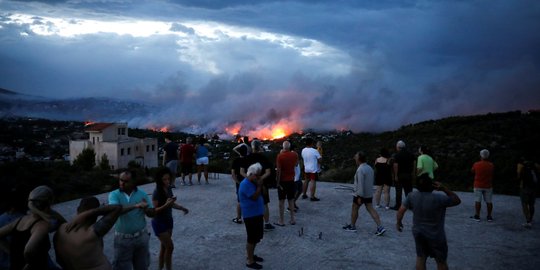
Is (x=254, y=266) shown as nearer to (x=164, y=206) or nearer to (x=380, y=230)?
(x=164, y=206)

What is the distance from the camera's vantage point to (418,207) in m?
5.76

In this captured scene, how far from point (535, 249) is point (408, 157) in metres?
3.44

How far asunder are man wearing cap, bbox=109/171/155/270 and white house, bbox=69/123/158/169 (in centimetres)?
4376

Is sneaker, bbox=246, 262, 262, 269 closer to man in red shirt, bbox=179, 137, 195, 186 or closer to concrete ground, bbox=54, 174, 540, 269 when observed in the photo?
concrete ground, bbox=54, 174, 540, 269

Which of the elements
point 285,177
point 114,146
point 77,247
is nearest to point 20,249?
point 77,247

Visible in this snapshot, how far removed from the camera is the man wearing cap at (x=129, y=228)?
5.36m

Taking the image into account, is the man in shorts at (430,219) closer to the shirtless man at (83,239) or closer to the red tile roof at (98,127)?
the shirtless man at (83,239)

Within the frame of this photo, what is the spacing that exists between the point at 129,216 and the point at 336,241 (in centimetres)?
448

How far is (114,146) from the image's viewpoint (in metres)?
48.1

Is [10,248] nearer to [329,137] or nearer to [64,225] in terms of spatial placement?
[64,225]

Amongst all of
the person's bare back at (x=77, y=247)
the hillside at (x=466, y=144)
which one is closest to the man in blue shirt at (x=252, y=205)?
the person's bare back at (x=77, y=247)

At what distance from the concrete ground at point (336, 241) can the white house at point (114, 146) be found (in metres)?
38.1

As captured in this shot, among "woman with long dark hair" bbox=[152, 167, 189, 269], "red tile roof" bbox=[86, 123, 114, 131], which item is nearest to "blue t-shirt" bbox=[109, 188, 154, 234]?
"woman with long dark hair" bbox=[152, 167, 189, 269]

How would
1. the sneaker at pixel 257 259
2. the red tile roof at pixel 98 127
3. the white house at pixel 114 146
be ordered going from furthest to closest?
the red tile roof at pixel 98 127 → the white house at pixel 114 146 → the sneaker at pixel 257 259
